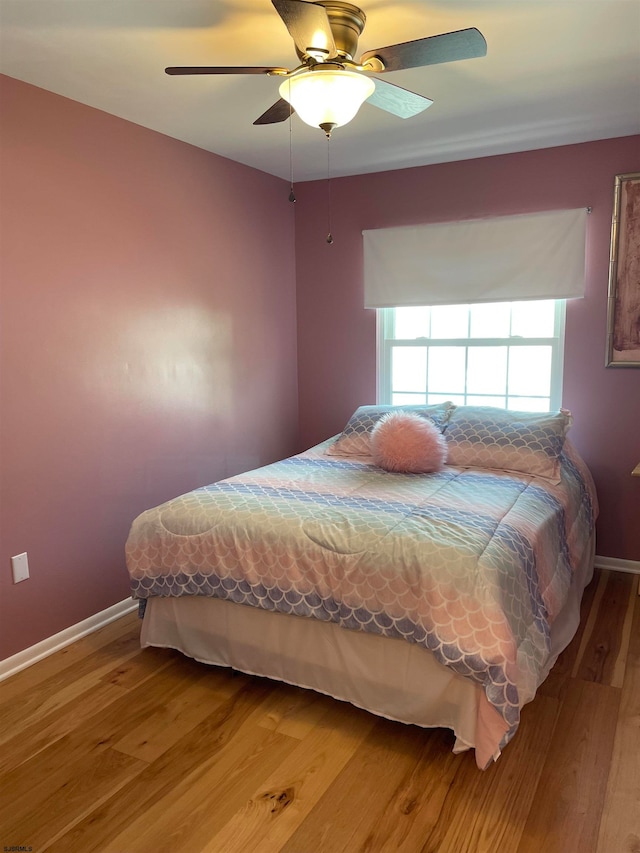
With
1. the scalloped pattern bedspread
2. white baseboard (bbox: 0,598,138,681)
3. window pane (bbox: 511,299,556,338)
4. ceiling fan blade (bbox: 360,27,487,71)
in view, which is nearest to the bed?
the scalloped pattern bedspread

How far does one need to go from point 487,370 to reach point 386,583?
85.9 inches

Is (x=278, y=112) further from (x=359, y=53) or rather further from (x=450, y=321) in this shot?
(x=450, y=321)

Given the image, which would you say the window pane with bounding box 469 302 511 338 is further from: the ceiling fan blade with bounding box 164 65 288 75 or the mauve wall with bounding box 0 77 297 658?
the ceiling fan blade with bounding box 164 65 288 75

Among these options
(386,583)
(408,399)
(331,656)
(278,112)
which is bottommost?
(331,656)

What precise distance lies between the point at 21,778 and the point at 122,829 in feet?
1.46

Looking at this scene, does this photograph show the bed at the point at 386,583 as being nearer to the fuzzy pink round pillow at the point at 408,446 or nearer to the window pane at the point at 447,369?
the fuzzy pink round pillow at the point at 408,446

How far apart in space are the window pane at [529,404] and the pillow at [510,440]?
29cm

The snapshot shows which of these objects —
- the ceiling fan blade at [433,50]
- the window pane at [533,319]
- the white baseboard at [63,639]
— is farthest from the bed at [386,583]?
the ceiling fan blade at [433,50]

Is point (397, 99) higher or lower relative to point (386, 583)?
higher

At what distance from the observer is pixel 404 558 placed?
7.03 feet

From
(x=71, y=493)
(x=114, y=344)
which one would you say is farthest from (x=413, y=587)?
(x=114, y=344)

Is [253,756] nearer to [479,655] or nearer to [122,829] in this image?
[122,829]

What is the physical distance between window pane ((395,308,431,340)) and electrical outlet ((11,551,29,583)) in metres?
2.63

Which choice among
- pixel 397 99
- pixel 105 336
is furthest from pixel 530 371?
pixel 105 336
